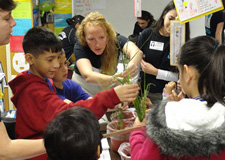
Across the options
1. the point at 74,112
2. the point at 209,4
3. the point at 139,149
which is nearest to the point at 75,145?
the point at 74,112

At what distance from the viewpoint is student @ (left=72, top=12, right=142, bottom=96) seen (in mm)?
2256

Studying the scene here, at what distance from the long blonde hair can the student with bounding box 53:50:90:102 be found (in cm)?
41

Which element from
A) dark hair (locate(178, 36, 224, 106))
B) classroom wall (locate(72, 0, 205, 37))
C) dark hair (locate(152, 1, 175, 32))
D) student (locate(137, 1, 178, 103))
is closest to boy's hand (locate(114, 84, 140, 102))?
dark hair (locate(178, 36, 224, 106))

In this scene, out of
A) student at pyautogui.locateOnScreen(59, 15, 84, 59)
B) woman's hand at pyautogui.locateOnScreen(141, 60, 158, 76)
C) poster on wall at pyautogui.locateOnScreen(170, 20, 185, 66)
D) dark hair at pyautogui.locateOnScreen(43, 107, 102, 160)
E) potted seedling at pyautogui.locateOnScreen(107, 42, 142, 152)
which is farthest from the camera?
student at pyautogui.locateOnScreen(59, 15, 84, 59)

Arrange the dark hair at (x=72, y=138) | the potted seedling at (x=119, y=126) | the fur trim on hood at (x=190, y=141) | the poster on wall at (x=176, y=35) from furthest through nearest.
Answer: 1. the poster on wall at (x=176, y=35)
2. the potted seedling at (x=119, y=126)
3. the fur trim on hood at (x=190, y=141)
4. the dark hair at (x=72, y=138)

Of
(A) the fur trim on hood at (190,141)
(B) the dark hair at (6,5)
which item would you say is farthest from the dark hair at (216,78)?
(B) the dark hair at (6,5)

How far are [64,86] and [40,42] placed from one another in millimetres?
462

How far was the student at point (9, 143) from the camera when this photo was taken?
1.19 metres

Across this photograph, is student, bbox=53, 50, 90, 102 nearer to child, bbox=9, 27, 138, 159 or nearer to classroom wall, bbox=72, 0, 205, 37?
child, bbox=9, 27, 138, 159

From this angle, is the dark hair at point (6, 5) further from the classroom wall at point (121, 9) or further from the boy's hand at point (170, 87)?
the classroom wall at point (121, 9)

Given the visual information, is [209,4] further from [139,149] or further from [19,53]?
[19,53]

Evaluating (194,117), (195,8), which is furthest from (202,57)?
(195,8)

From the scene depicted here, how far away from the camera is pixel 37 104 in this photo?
1.45m

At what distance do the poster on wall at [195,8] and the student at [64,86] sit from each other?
85 centimetres
